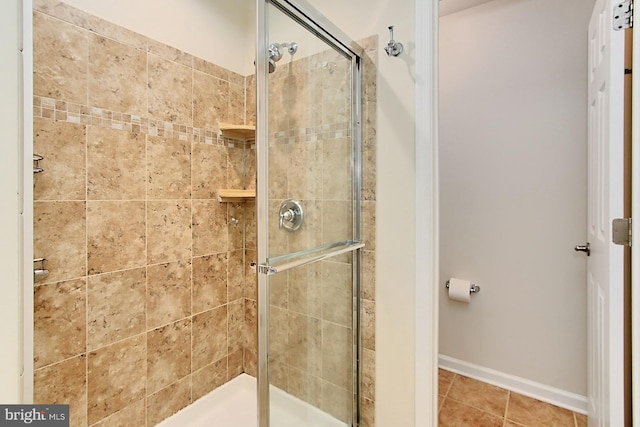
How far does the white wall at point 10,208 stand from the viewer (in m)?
0.59

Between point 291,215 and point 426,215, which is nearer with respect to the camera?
point 291,215

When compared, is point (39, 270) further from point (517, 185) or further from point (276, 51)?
point (517, 185)

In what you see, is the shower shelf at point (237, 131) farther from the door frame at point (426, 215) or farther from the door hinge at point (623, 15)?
the door hinge at point (623, 15)

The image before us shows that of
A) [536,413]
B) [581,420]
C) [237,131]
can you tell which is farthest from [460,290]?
[237,131]

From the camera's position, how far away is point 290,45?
1.06m

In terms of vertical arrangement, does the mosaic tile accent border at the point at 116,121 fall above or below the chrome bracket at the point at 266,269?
above

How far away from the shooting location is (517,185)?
195 cm

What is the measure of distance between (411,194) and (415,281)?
0.37 metres

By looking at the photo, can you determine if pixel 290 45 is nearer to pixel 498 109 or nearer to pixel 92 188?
pixel 92 188

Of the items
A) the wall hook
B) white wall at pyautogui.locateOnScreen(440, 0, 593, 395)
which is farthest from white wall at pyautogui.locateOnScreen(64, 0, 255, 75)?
white wall at pyautogui.locateOnScreen(440, 0, 593, 395)

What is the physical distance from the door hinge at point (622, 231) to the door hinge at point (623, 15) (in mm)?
608

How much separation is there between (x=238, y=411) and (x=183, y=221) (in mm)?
1133

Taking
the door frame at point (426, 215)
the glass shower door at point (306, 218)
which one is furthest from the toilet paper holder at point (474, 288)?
the glass shower door at point (306, 218)

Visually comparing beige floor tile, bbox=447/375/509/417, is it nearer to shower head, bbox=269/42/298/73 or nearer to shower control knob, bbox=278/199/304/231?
shower control knob, bbox=278/199/304/231
